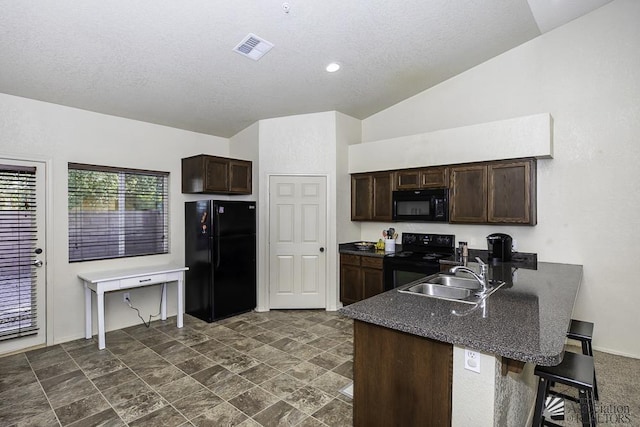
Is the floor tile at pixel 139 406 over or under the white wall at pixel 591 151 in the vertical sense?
under

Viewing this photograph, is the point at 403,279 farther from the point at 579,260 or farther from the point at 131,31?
the point at 131,31

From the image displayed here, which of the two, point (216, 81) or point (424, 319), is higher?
point (216, 81)

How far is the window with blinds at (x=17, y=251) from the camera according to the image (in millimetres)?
3428

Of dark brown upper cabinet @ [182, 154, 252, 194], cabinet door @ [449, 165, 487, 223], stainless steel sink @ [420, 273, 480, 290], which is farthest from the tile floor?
cabinet door @ [449, 165, 487, 223]

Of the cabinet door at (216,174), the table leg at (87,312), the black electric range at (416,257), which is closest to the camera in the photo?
the table leg at (87,312)

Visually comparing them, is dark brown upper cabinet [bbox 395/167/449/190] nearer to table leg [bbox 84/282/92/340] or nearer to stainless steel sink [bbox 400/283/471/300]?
stainless steel sink [bbox 400/283/471/300]

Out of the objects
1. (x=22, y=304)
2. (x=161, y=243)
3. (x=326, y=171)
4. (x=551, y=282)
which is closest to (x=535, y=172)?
(x=551, y=282)

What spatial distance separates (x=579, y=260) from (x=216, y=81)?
4.40m

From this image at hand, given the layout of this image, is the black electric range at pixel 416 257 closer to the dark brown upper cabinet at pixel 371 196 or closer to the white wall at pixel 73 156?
the dark brown upper cabinet at pixel 371 196

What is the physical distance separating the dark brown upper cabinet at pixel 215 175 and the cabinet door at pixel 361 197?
5.23ft

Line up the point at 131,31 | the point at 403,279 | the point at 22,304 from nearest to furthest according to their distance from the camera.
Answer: the point at 131,31
the point at 22,304
the point at 403,279

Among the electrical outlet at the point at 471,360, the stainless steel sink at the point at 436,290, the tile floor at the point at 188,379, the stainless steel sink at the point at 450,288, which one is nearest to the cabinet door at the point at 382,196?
the tile floor at the point at 188,379

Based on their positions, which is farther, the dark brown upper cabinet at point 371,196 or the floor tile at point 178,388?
the dark brown upper cabinet at point 371,196

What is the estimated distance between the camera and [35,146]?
142 inches
